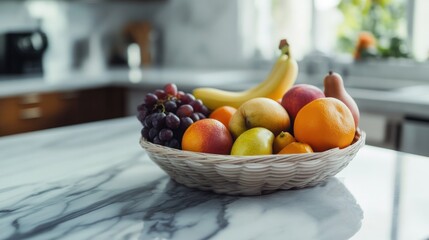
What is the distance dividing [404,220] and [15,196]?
2.23 ft

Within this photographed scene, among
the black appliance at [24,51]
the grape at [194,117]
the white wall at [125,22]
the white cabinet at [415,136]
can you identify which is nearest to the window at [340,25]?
the white wall at [125,22]

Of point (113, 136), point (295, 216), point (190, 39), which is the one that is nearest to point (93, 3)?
point (190, 39)

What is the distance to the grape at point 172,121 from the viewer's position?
3.14ft

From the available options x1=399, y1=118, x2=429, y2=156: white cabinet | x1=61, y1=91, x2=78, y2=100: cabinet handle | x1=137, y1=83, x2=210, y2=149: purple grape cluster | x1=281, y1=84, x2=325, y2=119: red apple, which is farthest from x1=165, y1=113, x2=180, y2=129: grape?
x1=61, y1=91, x2=78, y2=100: cabinet handle

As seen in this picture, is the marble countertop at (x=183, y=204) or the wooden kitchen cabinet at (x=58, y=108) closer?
the marble countertop at (x=183, y=204)

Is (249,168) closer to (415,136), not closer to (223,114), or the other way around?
(223,114)

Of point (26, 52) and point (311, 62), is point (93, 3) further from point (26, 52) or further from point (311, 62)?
point (311, 62)

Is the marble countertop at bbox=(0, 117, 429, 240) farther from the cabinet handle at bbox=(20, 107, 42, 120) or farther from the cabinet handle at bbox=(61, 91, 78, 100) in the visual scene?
the cabinet handle at bbox=(61, 91, 78, 100)

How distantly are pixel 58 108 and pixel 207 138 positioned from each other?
2166mm

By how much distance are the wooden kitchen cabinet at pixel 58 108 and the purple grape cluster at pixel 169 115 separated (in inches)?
72.8

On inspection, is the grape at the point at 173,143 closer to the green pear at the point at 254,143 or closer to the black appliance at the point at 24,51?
the green pear at the point at 254,143

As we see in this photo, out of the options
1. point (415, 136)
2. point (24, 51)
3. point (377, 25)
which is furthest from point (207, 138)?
point (24, 51)

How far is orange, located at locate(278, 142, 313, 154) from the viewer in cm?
88

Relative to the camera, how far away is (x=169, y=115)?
3.16 ft
